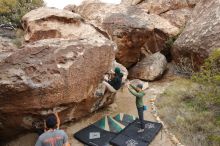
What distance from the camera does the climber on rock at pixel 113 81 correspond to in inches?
371

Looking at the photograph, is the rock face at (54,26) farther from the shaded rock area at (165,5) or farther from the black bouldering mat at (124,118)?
the shaded rock area at (165,5)

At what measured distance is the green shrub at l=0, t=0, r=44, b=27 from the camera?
55.3ft

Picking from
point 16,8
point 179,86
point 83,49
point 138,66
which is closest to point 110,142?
point 83,49

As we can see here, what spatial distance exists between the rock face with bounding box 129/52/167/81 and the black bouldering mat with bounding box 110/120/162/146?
16.7ft

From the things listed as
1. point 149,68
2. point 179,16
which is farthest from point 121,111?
point 179,16

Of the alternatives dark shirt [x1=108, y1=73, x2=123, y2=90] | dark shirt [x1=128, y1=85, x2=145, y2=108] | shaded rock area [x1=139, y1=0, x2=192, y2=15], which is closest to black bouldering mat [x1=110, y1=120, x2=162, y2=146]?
dark shirt [x1=128, y1=85, x2=145, y2=108]

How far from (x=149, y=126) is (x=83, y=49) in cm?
339

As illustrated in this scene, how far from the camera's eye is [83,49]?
8383 mm

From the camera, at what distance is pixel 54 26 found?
11.2 meters

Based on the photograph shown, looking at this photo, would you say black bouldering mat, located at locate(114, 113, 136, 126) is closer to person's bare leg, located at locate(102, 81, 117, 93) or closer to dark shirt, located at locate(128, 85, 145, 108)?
person's bare leg, located at locate(102, 81, 117, 93)

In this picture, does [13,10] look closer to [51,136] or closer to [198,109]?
[198,109]

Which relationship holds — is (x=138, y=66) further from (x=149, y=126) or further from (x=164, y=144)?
(x=164, y=144)

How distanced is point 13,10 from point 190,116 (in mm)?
13438

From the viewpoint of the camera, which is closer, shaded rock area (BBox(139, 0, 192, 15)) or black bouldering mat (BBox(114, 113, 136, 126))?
black bouldering mat (BBox(114, 113, 136, 126))
